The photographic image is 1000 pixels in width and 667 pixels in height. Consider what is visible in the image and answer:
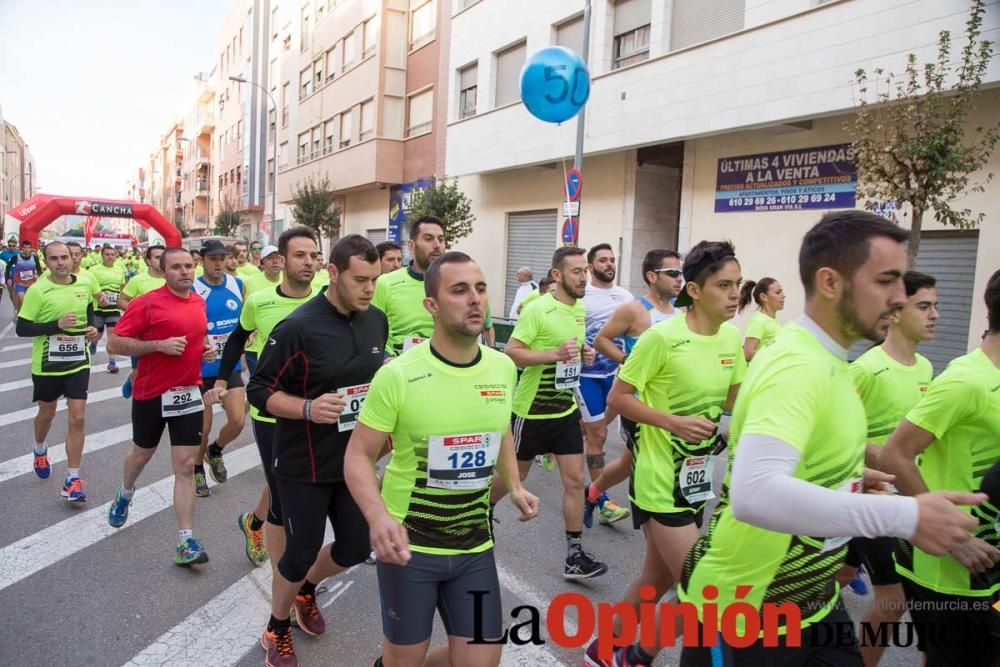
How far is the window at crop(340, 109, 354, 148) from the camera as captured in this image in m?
30.1

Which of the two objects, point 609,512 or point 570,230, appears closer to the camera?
point 609,512

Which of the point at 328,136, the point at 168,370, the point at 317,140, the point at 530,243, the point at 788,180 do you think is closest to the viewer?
the point at 168,370

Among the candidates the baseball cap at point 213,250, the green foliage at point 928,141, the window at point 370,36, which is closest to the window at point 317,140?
the window at point 370,36

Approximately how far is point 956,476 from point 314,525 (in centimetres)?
269

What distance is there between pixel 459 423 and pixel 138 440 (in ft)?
10.6

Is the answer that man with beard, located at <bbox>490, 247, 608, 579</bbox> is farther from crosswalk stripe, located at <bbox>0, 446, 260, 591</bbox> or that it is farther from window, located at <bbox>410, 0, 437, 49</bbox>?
window, located at <bbox>410, 0, 437, 49</bbox>

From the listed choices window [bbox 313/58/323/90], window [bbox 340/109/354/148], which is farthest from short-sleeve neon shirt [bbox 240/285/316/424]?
window [bbox 313/58/323/90]

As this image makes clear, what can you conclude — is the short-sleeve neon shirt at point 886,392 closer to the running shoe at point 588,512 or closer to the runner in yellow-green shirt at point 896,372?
the runner in yellow-green shirt at point 896,372

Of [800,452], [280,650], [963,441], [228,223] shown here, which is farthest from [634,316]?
[228,223]

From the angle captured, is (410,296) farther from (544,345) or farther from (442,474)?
(442,474)

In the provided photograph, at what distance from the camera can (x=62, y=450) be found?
729 centimetres

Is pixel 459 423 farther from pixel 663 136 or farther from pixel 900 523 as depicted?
pixel 663 136

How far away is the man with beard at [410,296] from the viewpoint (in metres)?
5.57

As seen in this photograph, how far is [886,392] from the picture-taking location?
339 centimetres
